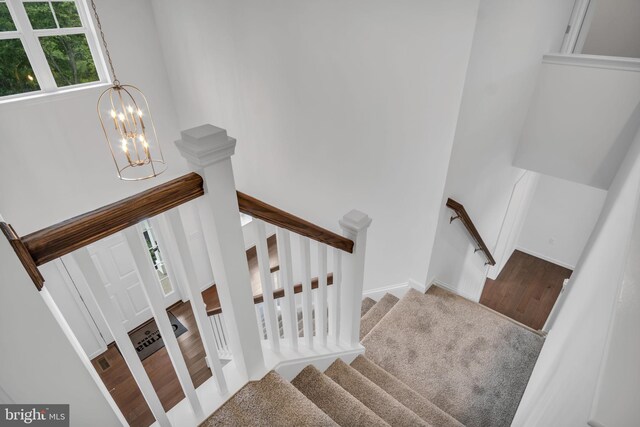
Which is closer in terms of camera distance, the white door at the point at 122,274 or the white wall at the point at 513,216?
the white door at the point at 122,274

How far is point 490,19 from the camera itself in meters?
2.26

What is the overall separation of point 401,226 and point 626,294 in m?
2.68

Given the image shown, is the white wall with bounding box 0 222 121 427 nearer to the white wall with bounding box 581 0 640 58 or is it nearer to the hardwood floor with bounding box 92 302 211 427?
Answer: the hardwood floor with bounding box 92 302 211 427

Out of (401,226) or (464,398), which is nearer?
(464,398)

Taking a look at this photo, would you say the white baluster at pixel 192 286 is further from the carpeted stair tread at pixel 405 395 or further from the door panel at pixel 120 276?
the door panel at pixel 120 276

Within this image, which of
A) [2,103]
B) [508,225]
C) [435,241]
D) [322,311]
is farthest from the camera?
[508,225]

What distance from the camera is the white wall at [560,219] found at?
578cm

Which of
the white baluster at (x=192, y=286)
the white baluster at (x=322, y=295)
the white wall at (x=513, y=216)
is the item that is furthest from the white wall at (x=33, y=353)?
the white wall at (x=513, y=216)

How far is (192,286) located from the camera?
1.23m

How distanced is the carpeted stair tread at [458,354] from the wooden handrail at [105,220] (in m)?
2.16

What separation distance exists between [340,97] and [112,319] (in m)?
2.46

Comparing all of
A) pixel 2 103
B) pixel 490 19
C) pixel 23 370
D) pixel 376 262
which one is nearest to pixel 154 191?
pixel 23 370

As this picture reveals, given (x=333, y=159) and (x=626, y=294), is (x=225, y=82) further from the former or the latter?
(x=626, y=294)

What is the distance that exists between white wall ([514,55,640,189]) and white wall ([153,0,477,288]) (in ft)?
6.11
